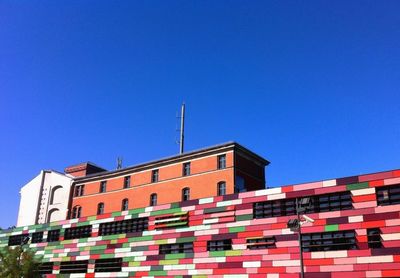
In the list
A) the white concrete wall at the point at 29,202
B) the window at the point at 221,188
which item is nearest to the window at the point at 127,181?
the window at the point at 221,188

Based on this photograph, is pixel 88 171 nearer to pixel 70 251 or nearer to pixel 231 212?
pixel 70 251

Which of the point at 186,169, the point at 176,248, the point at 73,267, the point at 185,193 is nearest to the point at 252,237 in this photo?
the point at 176,248

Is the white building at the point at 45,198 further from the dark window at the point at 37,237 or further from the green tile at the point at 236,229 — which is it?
the green tile at the point at 236,229

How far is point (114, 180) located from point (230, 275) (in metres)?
25.0

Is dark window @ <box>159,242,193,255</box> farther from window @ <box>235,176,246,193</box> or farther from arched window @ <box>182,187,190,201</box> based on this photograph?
window @ <box>235,176,246,193</box>

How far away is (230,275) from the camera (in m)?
37.0

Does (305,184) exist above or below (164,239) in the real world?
above

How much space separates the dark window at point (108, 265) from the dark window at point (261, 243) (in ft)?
50.7

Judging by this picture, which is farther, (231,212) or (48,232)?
(48,232)

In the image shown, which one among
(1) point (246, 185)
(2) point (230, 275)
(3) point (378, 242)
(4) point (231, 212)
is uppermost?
(1) point (246, 185)

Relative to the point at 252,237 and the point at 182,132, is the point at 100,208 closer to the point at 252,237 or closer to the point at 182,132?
the point at 182,132

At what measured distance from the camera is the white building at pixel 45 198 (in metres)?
62.4

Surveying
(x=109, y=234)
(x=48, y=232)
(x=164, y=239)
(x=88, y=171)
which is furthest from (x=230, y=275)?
(x=88, y=171)

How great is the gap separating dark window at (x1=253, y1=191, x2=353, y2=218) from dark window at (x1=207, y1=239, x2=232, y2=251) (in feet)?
11.2
